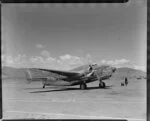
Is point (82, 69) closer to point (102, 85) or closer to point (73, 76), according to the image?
point (73, 76)

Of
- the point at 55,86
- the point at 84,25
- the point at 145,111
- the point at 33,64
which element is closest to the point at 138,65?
the point at 145,111

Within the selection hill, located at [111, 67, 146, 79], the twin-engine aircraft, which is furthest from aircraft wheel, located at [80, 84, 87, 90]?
hill, located at [111, 67, 146, 79]

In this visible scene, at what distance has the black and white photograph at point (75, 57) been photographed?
213 cm

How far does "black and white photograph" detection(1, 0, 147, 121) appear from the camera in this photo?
2.13 meters

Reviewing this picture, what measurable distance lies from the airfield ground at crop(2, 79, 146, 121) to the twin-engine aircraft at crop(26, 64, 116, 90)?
0.06m

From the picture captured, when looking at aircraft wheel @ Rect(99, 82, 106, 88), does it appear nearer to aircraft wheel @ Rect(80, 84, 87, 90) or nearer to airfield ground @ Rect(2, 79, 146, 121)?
airfield ground @ Rect(2, 79, 146, 121)

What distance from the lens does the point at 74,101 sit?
87.9 inches

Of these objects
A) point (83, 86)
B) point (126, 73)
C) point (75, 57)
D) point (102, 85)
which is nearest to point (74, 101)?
point (83, 86)

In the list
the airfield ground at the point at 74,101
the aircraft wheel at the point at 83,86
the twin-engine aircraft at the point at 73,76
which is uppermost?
the twin-engine aircraft at the point at 73,76

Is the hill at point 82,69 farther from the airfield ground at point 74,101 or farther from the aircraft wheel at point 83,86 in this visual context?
the aircraft wheel at point 83,86

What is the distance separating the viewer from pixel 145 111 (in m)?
2.09

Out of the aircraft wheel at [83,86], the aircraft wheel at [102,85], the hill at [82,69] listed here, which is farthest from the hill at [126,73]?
the aircraft wheel at [83,86]

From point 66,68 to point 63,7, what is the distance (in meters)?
0.67

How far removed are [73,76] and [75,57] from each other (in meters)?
0.23
